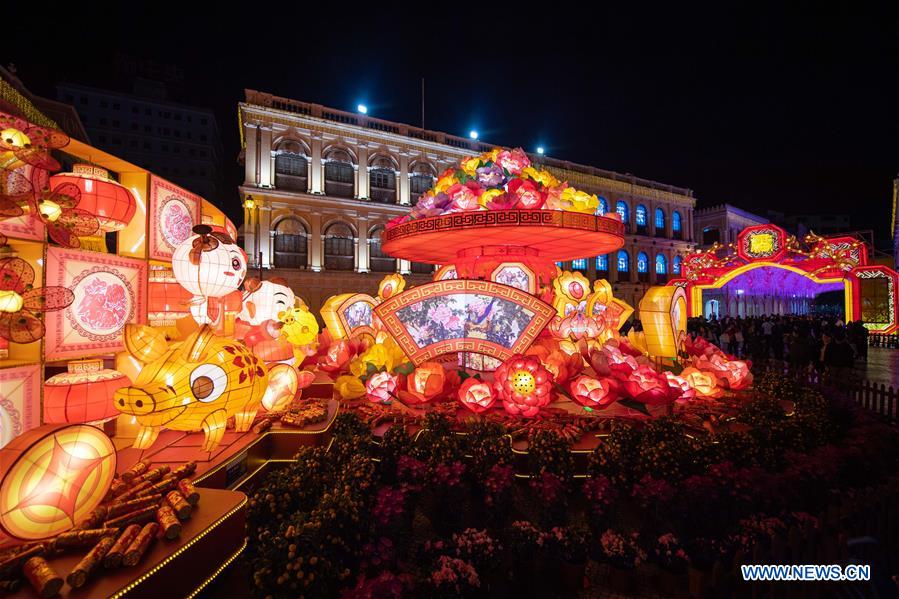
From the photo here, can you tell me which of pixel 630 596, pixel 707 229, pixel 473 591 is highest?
pixel 707 229

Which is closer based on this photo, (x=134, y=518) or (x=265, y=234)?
(x=134, y=518)

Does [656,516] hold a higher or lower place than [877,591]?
lower

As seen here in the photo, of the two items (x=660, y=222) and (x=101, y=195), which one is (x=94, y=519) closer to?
(x=101, y=195)

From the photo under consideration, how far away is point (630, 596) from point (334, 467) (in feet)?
10.1

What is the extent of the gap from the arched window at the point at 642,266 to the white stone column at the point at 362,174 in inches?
1048

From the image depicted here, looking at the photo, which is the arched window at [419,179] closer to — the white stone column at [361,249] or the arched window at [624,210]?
the white stone column at [361,249]

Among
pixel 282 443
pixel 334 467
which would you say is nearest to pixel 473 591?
pixel 334 467

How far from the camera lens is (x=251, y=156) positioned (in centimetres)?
2477

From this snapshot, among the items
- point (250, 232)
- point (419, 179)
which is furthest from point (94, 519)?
point (419, 179)

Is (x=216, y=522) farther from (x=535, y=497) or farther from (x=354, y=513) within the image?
(x=535, y=497)

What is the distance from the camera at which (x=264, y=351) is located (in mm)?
7340

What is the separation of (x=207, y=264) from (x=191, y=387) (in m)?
1.70

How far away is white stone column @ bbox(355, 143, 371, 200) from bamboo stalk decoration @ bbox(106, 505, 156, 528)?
87.2 feet

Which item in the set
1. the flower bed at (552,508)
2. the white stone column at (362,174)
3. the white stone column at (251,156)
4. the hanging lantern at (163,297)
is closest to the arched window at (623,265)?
the white stone column at (362,174)
